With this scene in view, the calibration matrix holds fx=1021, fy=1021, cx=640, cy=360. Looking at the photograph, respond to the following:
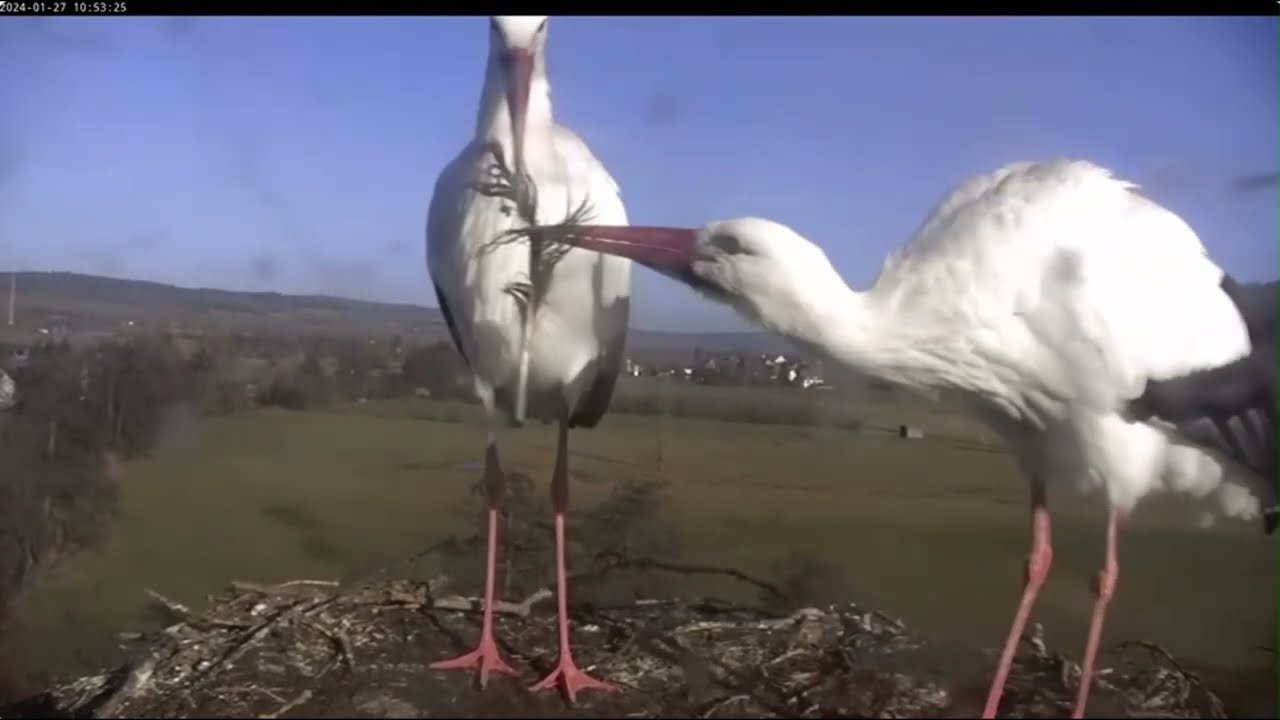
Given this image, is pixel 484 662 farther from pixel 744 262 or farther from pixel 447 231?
pixel 744 262

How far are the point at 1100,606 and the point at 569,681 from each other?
75cm

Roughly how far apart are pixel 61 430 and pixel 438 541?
26.0 inches

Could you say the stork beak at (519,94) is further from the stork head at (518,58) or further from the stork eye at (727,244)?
the stork eye at (727,244)

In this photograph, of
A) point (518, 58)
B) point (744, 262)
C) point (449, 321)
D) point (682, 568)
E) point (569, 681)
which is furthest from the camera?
point (682, 568)

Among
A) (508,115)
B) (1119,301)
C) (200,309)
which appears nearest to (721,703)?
(1119,301)

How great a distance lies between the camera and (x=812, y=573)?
5.35 feet

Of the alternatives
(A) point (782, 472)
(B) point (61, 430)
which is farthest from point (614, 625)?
(B) point (61, 430)

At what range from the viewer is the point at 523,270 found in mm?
1412

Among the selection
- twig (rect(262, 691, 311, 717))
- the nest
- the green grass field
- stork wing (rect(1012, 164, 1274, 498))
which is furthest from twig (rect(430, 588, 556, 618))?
stork wing (rect(1012, 164, 1274, 498))

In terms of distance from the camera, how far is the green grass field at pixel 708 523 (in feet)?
4.63

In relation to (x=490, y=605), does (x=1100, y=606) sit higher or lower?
higher
